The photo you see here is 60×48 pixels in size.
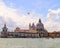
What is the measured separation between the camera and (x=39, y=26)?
9912 cm

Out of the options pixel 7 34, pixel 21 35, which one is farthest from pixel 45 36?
pixel 7 34

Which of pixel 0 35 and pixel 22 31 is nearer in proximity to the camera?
pixel 0 35

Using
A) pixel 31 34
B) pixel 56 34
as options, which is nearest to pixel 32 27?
pixel 31 34

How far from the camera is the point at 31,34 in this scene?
100625mm

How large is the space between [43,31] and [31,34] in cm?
530

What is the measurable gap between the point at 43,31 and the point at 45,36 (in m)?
2.34

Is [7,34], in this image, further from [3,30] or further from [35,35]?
[35,35]

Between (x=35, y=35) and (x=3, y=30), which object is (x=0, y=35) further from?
(x=35, y=35)

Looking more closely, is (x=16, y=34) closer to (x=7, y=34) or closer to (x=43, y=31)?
(x=7, y=34)

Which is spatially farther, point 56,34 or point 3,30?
point 56,34

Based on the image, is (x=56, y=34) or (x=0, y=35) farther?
(x=56, y=34)

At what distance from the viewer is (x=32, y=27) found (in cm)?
10138

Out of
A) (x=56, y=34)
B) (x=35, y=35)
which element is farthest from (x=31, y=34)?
(x=56, y=34)

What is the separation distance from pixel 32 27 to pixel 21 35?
617 centimetres
